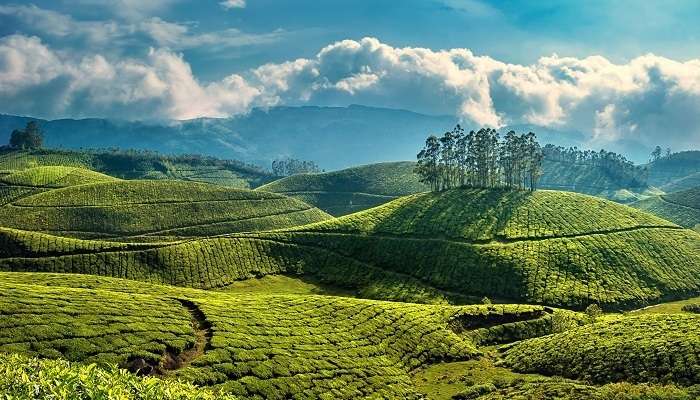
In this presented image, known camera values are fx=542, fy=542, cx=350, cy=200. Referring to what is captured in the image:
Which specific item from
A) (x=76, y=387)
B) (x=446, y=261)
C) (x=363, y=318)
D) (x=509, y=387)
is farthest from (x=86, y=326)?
(x=446, y=261)

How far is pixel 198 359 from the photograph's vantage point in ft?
259

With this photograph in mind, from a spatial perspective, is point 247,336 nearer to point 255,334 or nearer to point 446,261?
point 255,334

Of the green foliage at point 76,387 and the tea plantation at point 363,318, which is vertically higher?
the green foliage at point 76,387

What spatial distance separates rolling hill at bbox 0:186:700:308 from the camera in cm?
15638

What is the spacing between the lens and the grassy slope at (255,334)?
76.1 metres

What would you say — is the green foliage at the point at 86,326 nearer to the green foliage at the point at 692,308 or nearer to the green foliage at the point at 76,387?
the green foliage at the point at 76,387

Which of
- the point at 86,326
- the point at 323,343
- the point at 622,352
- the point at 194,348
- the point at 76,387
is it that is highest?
the point at 76,387

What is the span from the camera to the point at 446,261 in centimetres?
17425

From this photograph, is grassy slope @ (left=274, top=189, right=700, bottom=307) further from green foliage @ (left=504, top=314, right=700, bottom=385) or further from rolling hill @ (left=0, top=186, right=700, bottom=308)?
green foliage @ (left=504, top=314, right=700, bottom=385)

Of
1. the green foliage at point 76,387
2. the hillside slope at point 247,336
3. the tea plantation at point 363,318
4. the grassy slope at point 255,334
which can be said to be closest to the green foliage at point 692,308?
the tea plantation at point 363,318

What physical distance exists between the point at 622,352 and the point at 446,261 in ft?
290

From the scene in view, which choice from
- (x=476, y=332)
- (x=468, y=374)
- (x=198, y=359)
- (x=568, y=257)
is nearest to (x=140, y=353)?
(x=198, y=359)

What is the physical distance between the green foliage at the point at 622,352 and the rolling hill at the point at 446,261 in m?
44.3

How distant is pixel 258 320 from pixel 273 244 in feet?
309
